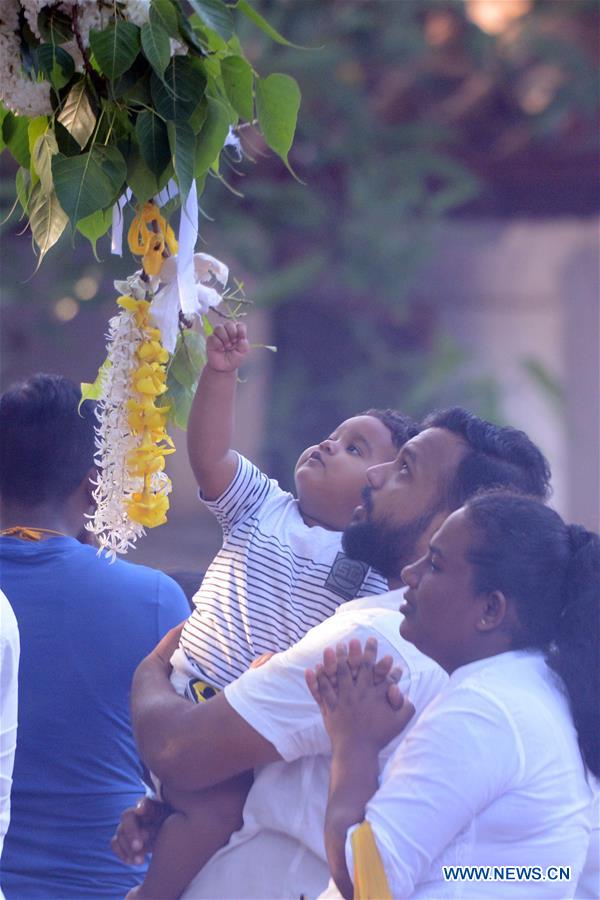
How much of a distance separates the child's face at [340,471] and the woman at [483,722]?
0.19m

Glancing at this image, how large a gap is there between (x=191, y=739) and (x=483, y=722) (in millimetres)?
326

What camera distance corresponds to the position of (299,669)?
1.16m

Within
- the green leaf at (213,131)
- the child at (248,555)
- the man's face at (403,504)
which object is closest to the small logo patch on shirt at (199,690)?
the child at (248,555)

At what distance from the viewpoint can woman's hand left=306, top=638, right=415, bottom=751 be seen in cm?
112

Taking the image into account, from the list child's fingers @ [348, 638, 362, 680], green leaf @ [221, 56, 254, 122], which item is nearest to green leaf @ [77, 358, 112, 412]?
green leaf @ [221, 56, 254, 122]

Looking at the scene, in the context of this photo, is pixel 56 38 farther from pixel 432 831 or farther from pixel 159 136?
pixel 432 831

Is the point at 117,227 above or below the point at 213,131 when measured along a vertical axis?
below

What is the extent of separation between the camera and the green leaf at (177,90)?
1.21 m

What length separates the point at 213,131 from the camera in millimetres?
1259

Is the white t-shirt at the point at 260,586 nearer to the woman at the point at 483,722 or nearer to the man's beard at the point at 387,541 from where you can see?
the man's beard at the point at 387,541

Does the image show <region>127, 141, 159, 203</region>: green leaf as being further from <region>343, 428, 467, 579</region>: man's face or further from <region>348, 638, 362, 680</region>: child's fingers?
<region>348, 638, 362, 680</region>: child's fingers

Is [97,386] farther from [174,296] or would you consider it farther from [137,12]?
[137,12]

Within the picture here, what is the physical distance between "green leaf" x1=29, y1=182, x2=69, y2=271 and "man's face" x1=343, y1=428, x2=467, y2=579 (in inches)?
18.1

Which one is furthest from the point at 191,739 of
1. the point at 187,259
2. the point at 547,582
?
the point at 187,259
